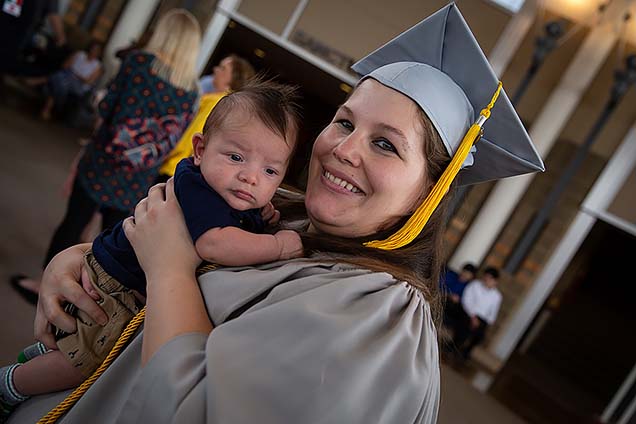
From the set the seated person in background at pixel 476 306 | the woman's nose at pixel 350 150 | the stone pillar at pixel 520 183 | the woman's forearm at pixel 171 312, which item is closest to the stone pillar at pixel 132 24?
the stone pillar at pixel 520 183

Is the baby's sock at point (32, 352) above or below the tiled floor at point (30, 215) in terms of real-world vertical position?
above

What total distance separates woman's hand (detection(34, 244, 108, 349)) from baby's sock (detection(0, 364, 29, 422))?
0.11m

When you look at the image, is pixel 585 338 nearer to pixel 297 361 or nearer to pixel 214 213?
pixel 214 213

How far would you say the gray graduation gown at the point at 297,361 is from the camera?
98 centimetres

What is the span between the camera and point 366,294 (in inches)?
45.7

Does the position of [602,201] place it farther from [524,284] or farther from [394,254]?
[394,254]

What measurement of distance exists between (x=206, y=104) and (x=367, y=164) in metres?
2.29

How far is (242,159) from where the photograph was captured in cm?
137

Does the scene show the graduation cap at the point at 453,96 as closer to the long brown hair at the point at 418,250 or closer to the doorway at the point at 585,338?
the long brown hair at the point at 418,250

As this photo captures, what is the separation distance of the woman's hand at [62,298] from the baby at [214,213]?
2 cm

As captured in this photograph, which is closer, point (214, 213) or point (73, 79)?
point (214, 213)

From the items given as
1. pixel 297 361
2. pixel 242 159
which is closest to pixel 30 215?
pixel 242 159

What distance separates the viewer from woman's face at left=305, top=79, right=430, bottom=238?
4.44ft

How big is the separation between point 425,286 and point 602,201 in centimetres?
736
